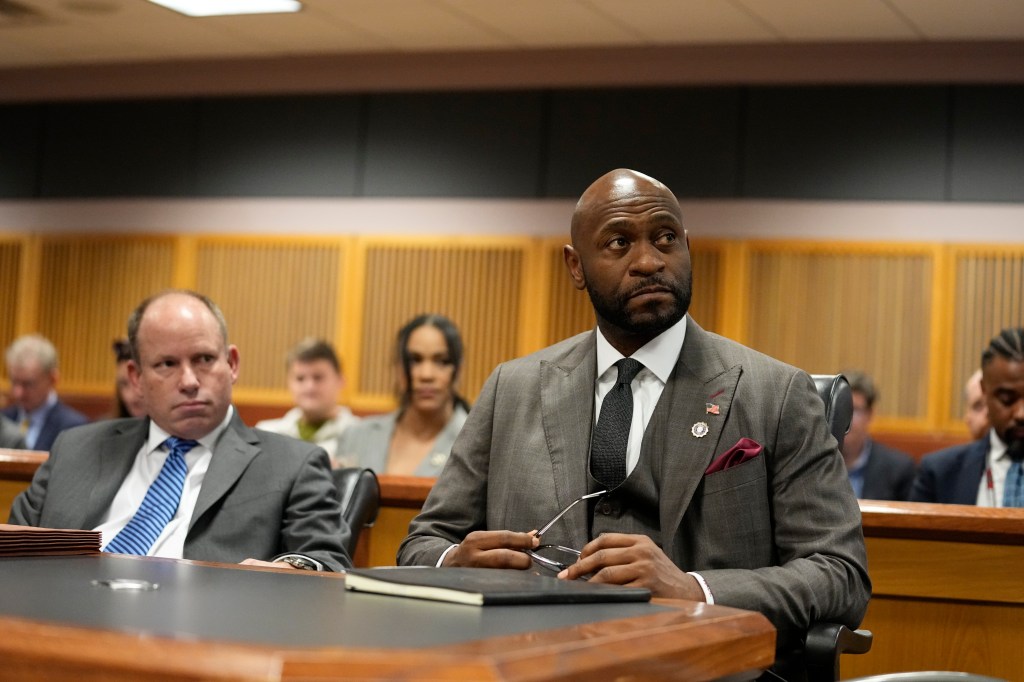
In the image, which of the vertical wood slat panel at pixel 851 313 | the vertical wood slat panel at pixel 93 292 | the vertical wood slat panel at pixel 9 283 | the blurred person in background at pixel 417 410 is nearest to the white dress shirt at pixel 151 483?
the blurred person in background at pixel 417 410

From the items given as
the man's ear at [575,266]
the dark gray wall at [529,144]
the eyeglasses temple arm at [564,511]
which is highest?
the dark gray wall at [529,144]

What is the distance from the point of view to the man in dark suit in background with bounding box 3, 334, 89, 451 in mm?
6703

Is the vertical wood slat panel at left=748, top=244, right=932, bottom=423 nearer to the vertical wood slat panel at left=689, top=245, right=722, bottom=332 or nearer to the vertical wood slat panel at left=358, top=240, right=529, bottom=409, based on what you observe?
the vertical wood slat panel at left=689, top=245, right=722, bottom=332

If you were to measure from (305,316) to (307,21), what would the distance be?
68.4 inches

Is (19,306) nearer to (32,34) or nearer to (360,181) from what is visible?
(32,34)

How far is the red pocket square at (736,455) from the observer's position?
7.20ft

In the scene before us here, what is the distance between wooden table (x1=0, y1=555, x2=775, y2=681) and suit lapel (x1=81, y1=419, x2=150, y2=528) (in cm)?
125

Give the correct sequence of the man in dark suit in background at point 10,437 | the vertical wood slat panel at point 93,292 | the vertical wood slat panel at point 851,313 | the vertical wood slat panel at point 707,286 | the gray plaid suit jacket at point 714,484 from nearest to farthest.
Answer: the gray plaid suit jacket at point 714,484, the man in dark suit in background at point 10,437, the vertical wood slat panel at point 851,313, the vertical wood slat panel at point 707,286, the vertical wood slat panel at point 93,292

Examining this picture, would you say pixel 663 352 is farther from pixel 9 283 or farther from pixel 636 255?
pixel 9 283

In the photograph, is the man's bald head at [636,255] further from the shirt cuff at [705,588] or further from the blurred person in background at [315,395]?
the blurred person in background at [315,395]

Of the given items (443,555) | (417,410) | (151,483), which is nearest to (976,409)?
(417,410)

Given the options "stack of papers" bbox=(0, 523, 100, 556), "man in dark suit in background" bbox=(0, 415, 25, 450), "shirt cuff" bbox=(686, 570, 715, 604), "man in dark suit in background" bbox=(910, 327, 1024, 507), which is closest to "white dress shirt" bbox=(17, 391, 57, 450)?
"man in dark suit in background" bbox=(0, 415, 25, 450)

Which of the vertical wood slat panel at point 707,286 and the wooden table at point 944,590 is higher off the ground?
the vertical wood slat panel at point 707,286

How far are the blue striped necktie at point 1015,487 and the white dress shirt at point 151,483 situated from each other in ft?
9.03
